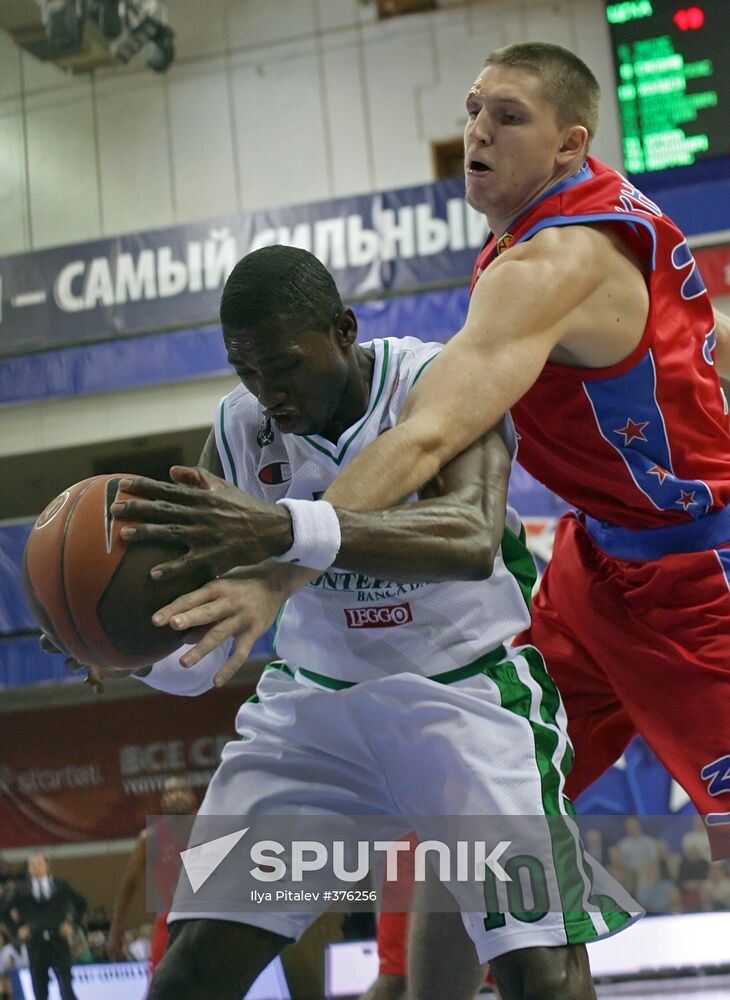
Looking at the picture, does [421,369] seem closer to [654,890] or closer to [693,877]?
[654,890]

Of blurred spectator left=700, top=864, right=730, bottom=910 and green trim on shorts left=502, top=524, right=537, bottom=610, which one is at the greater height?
green trim on shorts left=502, top=524, right=537, bottom=610

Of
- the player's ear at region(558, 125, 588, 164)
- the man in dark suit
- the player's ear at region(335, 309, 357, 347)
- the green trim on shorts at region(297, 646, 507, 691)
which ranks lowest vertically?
the man in dark suit

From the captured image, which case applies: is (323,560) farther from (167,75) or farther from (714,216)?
(167,75)

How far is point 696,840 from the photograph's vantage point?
21.2 feet

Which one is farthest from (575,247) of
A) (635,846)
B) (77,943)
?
(77,943)

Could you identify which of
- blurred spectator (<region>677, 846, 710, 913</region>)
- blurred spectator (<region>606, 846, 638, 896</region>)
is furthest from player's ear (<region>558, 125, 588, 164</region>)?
blurred spectator (<region>677, 846, 710, 913</region>)

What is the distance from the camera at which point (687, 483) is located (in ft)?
8.21

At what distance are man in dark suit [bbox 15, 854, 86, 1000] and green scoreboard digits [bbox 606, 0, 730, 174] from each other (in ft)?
18.4

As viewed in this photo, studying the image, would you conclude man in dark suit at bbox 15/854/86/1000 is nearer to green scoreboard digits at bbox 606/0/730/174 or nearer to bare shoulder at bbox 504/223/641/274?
bare shoulder at bbox 504/223/641/274

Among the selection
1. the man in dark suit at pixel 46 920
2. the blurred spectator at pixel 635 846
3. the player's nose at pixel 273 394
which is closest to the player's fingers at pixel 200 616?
the player's nose at pixel 273 394

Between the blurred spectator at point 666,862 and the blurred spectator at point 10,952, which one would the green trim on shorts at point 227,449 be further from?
the blurred spectator at point 10,952

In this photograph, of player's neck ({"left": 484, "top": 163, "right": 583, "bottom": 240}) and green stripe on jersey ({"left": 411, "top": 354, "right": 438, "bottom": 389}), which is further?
player's neck ({"left": 484, "top": 163, "right": 583, "bottom": 240})

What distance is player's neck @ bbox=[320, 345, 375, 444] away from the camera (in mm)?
2391

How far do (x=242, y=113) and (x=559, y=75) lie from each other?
274 inches
